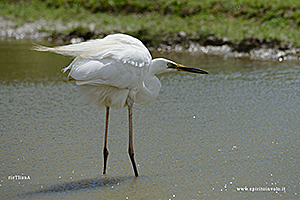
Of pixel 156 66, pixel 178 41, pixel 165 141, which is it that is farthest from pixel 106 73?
pixel 178 41

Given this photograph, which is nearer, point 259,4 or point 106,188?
point 106,188

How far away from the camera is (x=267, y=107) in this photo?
247 inches

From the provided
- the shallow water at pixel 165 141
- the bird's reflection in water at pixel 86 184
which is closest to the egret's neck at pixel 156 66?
the shallow water at pixel 165 141

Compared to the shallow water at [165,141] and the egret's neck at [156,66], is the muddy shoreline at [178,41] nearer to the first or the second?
the shallow water at [165,141]

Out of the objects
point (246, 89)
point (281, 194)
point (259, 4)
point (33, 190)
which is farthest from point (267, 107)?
point (259, 4)

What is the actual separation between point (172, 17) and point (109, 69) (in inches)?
365

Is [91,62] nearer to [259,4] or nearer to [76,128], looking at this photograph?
[76,128]

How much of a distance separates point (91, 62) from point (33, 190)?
133 centimetres

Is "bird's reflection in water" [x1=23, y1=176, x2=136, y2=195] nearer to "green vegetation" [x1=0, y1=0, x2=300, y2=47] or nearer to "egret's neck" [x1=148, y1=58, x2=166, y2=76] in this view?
"egret's neck" [x1=148, y1=58, x2=166, y2=76]

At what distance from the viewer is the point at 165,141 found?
4977 mm

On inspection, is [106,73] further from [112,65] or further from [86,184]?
[86,184]

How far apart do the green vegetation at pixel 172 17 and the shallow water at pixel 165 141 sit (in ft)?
11.4

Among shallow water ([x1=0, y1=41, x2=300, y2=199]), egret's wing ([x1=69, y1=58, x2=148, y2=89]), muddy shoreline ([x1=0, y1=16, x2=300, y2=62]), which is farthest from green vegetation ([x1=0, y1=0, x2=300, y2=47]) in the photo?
egret's wing ([x1=69, y1=58, x2=148, y2=89])

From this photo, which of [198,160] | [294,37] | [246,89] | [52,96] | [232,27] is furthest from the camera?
[232,27]
